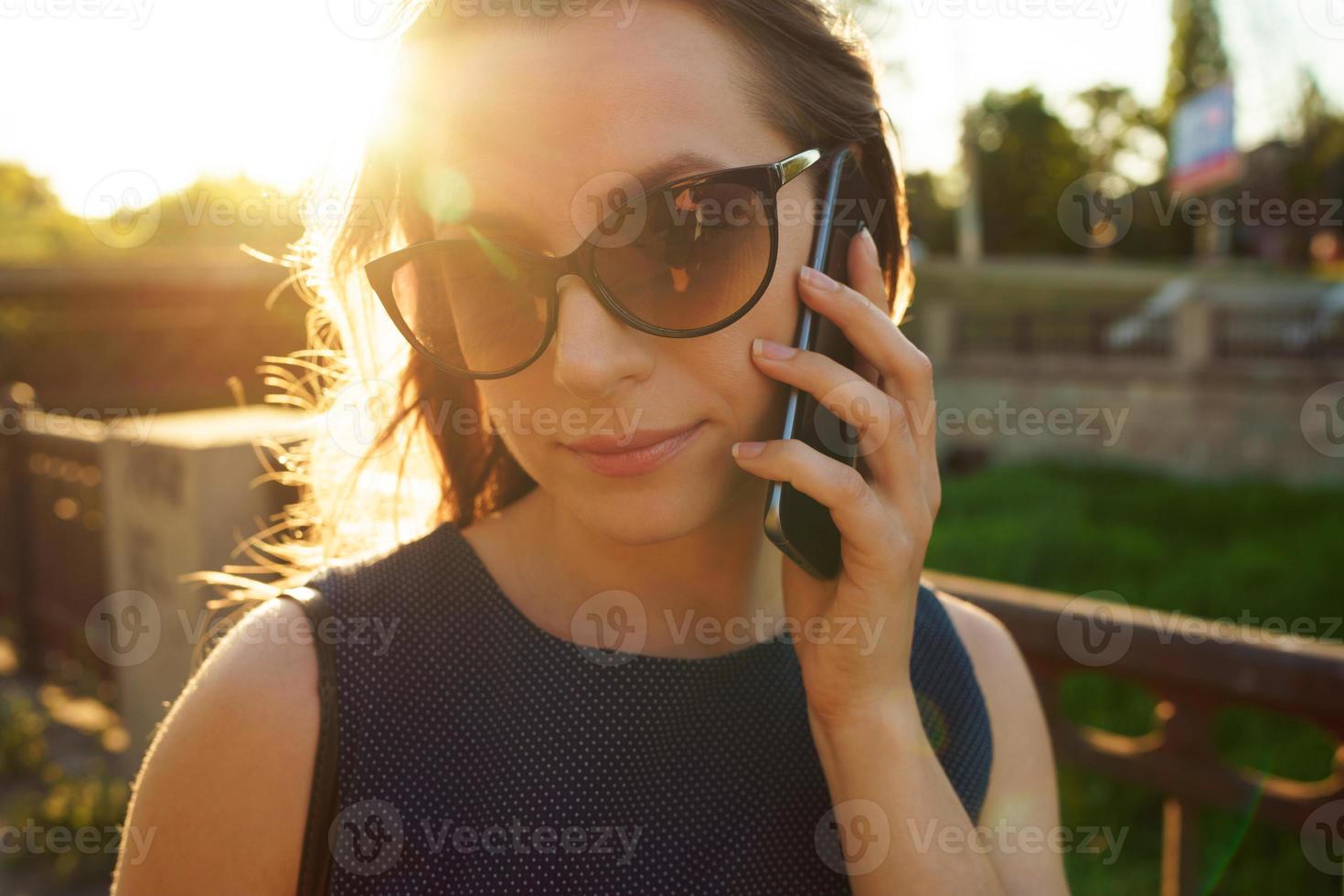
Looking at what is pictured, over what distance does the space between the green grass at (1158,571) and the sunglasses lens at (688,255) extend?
2669mm

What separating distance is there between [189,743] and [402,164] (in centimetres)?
79

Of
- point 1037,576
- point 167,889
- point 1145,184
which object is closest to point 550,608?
point 167,889

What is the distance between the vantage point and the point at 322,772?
1.14 metres

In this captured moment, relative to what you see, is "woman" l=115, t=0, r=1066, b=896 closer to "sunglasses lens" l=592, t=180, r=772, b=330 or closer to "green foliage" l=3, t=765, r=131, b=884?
"sunglasses lens" l=592, t=180, r=772, b=330

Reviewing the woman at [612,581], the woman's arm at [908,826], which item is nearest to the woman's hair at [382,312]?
the woman at [612,581]

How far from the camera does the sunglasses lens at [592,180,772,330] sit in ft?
3.81

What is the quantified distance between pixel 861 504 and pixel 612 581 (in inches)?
15.8

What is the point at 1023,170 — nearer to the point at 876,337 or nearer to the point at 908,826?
the point at 876,337

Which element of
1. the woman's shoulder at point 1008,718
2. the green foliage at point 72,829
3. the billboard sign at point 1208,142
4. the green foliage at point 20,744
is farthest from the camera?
the billboard sign at point 1208,142

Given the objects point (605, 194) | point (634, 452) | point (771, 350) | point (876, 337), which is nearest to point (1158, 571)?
point (876, 337)

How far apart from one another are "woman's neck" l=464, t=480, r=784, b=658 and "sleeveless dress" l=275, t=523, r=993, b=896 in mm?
44

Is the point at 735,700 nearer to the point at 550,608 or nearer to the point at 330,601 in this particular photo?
the point at 550,608

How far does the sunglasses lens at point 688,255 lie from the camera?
1160 millimetres

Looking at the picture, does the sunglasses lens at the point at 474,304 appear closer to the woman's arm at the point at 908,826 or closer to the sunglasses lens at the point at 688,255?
the sunglasses lens at the point at 688,255
